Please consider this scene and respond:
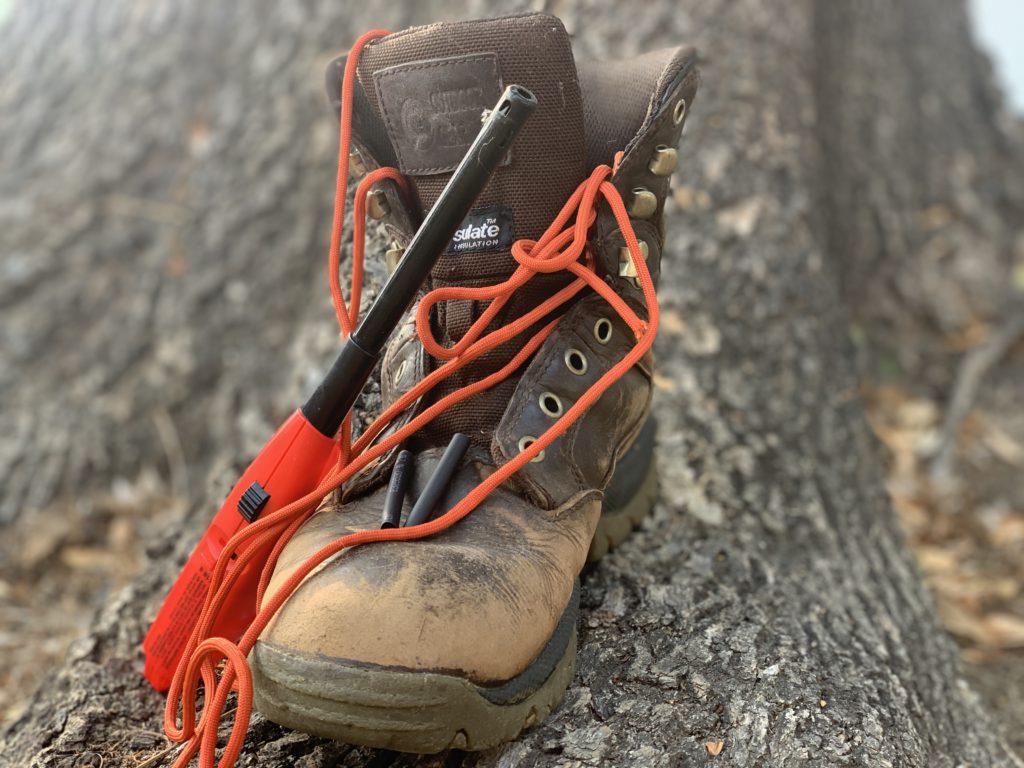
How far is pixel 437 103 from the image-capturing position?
1.16 meters

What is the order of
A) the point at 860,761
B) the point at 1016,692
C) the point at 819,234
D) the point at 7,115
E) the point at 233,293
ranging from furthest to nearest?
the point at 7,115
the point at 233,293
the point at 819,234
the point at 1016,692
the point at 860,761

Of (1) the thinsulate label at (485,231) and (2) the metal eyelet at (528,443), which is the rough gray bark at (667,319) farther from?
(1) the thinsulate label at (485,231)

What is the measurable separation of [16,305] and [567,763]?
2.07m

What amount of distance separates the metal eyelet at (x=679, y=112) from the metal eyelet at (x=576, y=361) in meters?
0.33

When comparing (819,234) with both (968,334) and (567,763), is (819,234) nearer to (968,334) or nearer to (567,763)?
(968,334)

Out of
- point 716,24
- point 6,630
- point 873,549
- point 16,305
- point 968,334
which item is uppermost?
point 716,24

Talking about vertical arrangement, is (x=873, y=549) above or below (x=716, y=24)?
below

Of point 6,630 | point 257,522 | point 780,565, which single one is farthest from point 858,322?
point 6,630

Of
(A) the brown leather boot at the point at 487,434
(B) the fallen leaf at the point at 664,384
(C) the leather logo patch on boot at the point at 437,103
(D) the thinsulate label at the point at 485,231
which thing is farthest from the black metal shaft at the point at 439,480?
(B) the fallen leaf at the point at 664,384

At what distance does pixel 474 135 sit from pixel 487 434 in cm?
38

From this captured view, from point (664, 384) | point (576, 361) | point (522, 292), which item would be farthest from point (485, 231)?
point (664, 384)

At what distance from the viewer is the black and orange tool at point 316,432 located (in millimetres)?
1089

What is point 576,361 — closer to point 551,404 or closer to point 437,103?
point 551,404

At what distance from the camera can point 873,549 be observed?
165 cm
